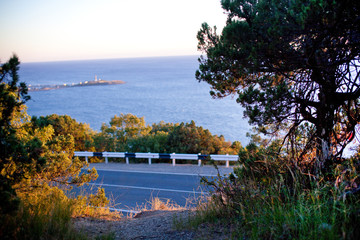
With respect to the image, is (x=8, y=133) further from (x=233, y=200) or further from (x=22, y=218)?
(x=233, y=200)

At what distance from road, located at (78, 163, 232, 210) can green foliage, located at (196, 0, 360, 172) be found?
4933 mm

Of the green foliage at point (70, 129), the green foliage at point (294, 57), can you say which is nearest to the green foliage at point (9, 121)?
the green foliage at point (294, 57)

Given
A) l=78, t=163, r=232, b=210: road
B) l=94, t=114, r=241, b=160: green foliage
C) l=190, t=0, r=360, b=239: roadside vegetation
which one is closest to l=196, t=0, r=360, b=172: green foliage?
l=190, t=0, r=360, b=239: roadside vegetation

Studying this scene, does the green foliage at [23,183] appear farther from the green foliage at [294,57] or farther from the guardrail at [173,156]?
the guardrail at [173,156]

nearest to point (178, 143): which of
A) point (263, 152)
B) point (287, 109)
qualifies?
point (287, 109)

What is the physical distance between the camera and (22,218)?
3.97m

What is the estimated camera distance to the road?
11.6 metres

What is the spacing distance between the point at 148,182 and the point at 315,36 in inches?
409

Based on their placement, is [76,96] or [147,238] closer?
[147,238]

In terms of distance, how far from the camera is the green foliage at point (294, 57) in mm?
5066

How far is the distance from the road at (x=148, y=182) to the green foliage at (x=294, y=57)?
4933mm

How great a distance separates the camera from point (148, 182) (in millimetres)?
13805

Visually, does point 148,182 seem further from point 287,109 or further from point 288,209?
point 288,209

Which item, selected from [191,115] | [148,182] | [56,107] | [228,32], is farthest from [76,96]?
[228,32]
